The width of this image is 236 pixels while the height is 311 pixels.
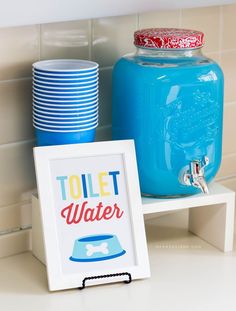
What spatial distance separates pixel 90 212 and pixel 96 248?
0.07 m

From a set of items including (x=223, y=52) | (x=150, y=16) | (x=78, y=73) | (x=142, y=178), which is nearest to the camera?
(x=78, y=73)

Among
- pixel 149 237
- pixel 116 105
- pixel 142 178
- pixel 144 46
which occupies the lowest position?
pixel 149 237

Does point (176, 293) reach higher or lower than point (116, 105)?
lower

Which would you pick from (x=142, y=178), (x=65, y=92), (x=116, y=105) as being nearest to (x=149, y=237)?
(x=142, y=178)

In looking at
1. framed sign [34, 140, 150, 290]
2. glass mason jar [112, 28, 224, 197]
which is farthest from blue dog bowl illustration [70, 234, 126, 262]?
glass mason jar [112, 28, 224, 197]

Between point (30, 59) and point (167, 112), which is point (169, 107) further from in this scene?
point (30, 59)

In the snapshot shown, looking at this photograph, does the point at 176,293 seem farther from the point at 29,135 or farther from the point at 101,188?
the point at 29,135

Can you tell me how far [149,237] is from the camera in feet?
6.55

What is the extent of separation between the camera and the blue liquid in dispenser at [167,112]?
176 cm

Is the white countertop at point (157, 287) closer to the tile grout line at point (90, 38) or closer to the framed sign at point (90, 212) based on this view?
the framed sign at point (90, 212)

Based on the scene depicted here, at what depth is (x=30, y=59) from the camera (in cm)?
180

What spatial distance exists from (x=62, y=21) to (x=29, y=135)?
0.84 feet

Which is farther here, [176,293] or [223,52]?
[223,52]

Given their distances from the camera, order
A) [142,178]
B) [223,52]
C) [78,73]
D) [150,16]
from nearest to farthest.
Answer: [78,73]
[142,178]
[150,16]
[223,52]
